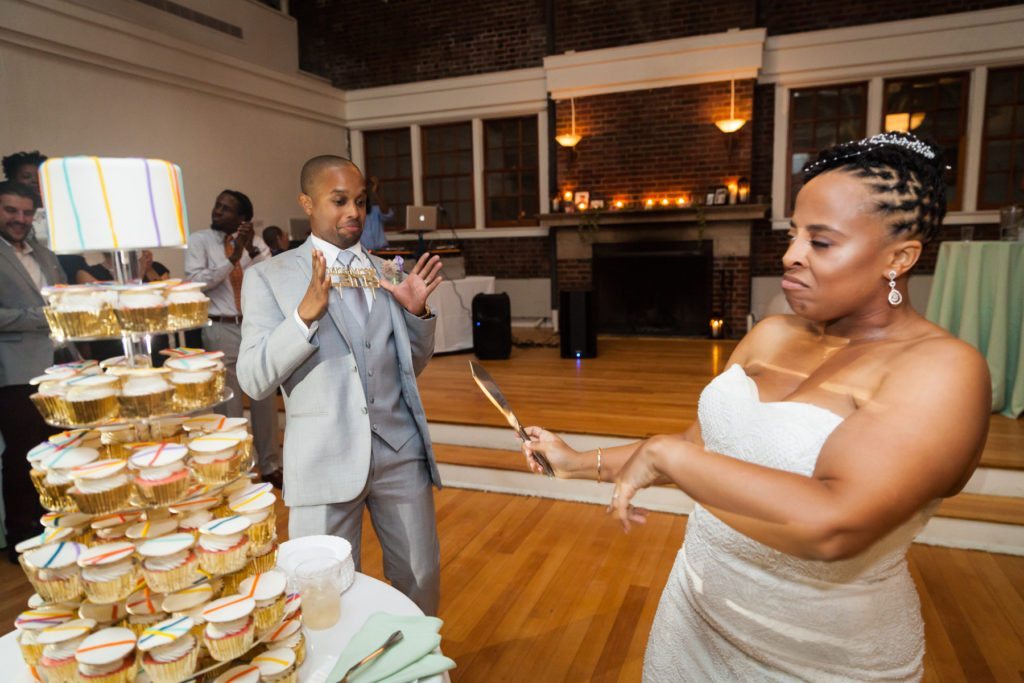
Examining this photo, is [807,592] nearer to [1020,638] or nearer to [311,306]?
[311,306]

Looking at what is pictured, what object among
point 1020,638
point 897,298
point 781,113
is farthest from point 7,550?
point 781,113

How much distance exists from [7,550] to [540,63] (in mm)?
7609

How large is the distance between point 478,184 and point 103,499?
8.32 meters

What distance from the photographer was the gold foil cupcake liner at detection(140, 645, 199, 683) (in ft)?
2.66

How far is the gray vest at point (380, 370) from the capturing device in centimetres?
178

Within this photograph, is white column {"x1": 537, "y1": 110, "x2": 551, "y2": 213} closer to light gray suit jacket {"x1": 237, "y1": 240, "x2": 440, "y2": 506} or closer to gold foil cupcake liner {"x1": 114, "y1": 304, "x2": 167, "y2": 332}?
light gray suit jacket {"x1": 237, "y1": 240, "x2": 440, "y2": 506}

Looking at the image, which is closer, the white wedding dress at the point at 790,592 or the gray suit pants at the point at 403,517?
the white wedding dress at the point at 790,592

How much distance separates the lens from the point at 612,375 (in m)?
5.43

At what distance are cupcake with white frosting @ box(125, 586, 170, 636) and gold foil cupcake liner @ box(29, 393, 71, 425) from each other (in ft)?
0.90

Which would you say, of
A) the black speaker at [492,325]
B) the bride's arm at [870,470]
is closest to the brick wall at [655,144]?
the black speaker at [492,325]

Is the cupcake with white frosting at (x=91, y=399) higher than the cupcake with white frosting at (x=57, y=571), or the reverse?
the cupcake with white frosting at (x=91, y=399)

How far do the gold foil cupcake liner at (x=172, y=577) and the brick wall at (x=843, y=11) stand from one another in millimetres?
8148

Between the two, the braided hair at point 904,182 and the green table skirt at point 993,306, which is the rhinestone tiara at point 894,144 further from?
the green table skirt at point 993,306

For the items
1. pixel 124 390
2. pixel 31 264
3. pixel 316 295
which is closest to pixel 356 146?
pixel 31 264
